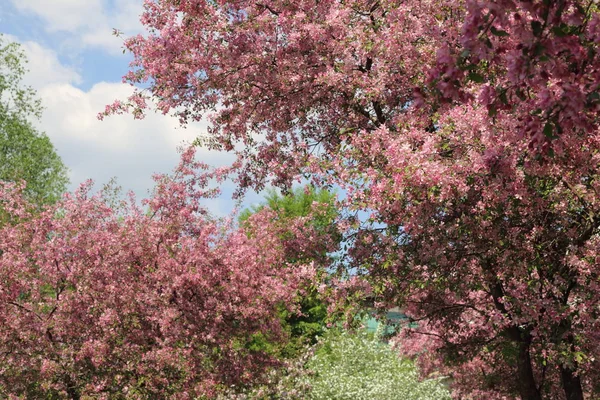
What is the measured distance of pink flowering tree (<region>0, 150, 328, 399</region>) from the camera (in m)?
13.4

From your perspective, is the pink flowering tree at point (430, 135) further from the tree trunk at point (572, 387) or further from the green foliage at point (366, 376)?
the green foliage at point (366, 376)

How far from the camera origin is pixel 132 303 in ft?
45.6

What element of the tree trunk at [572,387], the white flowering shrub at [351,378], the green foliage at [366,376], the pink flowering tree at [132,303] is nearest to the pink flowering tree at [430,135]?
the tree trunk at [572,387]

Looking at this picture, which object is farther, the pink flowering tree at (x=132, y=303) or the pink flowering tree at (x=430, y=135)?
the pink flowering tree at (x=132, y=303)

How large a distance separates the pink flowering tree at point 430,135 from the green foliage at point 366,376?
4.42 meters

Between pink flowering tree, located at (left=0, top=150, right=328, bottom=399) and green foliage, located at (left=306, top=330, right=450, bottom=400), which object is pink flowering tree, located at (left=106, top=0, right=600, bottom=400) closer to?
pink flowering tree, located at (left=0, top=150, right=328, bottom=399)

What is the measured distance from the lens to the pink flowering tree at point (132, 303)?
13.4 meters

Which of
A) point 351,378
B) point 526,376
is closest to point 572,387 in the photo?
point 526,376

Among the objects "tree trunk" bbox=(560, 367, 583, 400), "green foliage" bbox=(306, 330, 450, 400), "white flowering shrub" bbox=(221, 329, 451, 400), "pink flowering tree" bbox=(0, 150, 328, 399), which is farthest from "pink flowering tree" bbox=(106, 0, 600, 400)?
"green foliage" bbox=(306, 330, 450, 400)

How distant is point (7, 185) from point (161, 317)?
5585mm

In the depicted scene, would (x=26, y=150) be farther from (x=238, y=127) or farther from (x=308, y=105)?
(x=308, y=105)

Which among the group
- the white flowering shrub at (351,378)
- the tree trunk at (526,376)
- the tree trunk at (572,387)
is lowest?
the tree trunk at (572,387)

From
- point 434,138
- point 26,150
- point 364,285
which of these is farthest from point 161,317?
point 26,150

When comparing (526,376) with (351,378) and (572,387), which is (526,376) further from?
(351,378)
